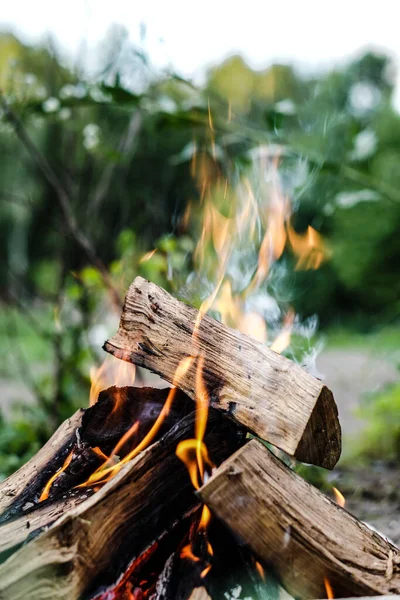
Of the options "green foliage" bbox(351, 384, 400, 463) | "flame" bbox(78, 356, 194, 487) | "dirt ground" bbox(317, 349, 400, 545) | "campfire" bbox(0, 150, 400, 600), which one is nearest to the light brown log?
"campfire" bbox(0, 150, 400, 600)

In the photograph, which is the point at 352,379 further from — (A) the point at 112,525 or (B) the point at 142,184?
(A) the point at 112,525

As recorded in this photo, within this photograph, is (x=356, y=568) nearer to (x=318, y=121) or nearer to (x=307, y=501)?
(x=307, y=501)

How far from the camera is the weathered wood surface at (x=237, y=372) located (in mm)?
1361

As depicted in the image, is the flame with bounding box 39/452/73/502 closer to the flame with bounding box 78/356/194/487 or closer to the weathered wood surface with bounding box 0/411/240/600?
the flame with bounding box 78/356/194/487

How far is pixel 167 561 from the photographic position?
1401mm

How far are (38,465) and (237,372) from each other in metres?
0.61

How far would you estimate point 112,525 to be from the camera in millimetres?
1351

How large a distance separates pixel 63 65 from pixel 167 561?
146 inches

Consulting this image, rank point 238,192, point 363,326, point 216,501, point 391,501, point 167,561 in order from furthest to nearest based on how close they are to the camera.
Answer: point 363,326
point 391,501
point 238,192
point 167,561
point 216,501

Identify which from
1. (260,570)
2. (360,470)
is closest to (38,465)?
(260,570)

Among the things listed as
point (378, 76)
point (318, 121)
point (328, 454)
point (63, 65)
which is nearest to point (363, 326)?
point (318, 121)

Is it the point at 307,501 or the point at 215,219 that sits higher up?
the point at 215,219

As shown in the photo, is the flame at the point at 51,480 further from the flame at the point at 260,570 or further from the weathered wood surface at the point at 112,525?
the flame at the point at 260,570

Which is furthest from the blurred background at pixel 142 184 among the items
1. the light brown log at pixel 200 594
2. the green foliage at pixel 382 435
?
the light brown log at pixel 200 594
